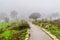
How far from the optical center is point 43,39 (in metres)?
30.7

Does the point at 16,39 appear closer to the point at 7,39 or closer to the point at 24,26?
the point at 7,39

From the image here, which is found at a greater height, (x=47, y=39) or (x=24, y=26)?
(x=47, y=39)

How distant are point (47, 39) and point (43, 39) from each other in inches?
24.3

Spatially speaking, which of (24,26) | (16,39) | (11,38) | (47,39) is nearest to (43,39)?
(47,39)

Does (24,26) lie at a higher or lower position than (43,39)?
lower

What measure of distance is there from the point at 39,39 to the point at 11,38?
30.4ft

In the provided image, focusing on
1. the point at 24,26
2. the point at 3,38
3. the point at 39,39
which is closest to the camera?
the point at 39,39

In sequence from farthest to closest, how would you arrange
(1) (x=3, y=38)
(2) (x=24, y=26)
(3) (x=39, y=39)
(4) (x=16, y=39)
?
1. (2) (x=24, y=26)
2. (1) (x=3, y=38)
3. (4) (x=16, y=39)
4. (3) (x=39, y=39)

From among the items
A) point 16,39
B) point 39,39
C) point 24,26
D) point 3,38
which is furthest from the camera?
point 24,26

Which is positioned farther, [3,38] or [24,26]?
[24,26]

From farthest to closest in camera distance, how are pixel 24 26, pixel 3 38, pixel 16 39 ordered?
pixel 24 26 → pixel 3 38 → pixel 16 39

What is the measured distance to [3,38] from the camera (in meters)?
39.0

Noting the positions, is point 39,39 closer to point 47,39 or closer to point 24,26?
point 47,39

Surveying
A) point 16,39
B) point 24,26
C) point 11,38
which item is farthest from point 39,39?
point 24,26
